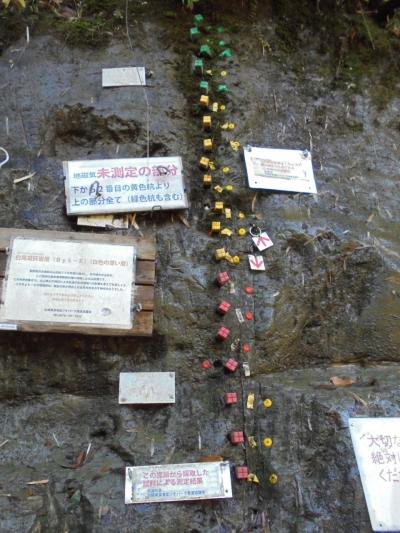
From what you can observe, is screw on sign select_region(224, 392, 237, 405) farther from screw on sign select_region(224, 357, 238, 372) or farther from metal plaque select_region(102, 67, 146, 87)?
metal plaque select_region(102, 67, 146, 87)

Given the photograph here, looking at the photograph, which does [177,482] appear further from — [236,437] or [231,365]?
[231,365]

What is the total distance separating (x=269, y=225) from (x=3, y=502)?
6.89 ft

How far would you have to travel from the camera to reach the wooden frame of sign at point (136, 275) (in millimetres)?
2592

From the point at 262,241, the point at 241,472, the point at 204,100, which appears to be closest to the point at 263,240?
the point at 262,241

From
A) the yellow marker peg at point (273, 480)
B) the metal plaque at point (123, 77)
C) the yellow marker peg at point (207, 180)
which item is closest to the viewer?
the yellow marker peg at point (273, 480)

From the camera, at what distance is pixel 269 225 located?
3.10m

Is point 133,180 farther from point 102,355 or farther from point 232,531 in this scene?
point 232,531

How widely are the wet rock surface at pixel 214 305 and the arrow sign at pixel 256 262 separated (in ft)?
0.16

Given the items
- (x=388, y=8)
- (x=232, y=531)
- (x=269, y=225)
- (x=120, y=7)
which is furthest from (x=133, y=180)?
(x=388, y=8)

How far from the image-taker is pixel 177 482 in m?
2.45

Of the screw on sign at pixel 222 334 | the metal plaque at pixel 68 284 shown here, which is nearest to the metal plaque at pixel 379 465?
the screw on sign at pixel 222 334

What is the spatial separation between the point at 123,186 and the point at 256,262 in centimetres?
93

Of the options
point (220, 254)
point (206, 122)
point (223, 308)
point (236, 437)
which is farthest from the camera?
point (206, 122)

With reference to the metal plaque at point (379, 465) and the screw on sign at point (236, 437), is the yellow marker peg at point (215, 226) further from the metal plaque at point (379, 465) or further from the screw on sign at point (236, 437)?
the metal plaque at point (379, 465)
